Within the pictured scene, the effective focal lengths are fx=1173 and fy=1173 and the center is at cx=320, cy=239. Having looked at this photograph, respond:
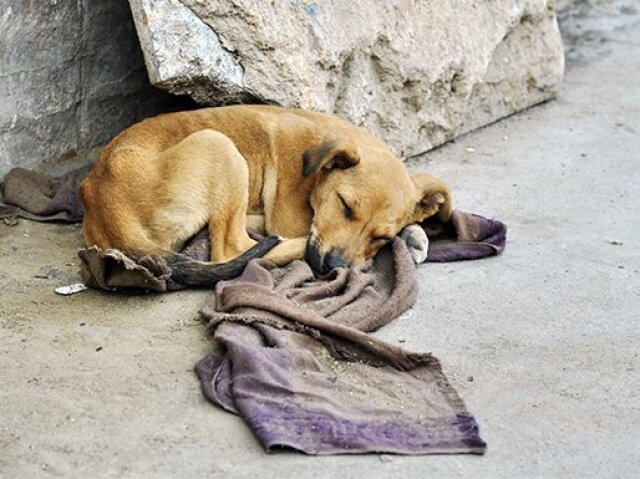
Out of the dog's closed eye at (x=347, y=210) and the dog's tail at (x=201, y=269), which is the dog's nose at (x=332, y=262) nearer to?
the dog's closed eye at (x=347, y=210)

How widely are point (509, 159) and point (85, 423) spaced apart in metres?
4.81

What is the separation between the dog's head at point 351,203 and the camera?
677 cm

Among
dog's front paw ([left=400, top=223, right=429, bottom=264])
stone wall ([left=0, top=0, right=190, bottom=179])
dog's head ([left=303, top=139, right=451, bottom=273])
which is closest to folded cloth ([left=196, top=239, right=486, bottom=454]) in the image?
dog's head ([left=303, top=139, right=451, bottom=273])

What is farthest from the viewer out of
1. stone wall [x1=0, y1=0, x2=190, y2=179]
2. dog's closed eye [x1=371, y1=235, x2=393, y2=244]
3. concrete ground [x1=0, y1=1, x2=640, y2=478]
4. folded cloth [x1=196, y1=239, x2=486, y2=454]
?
stone wall [x1=0, y1=0, x2=190, y2=179]

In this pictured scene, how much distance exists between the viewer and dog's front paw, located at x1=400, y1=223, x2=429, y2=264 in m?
6.95

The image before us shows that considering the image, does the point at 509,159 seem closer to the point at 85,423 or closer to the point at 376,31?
the point at 376,31

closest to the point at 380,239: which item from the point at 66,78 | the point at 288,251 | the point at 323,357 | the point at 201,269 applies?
the point at 288,251

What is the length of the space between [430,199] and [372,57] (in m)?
1.65

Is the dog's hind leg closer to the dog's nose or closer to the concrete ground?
the dog's nose

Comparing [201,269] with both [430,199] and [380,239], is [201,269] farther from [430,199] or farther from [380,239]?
[430,199]

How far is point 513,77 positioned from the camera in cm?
980

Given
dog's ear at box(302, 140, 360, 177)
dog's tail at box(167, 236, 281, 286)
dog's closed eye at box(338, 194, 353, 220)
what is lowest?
dog's tail at box(167, 236, 281, 286)

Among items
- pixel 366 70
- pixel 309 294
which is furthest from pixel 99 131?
pixel 309 294

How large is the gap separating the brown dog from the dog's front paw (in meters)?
0.08
